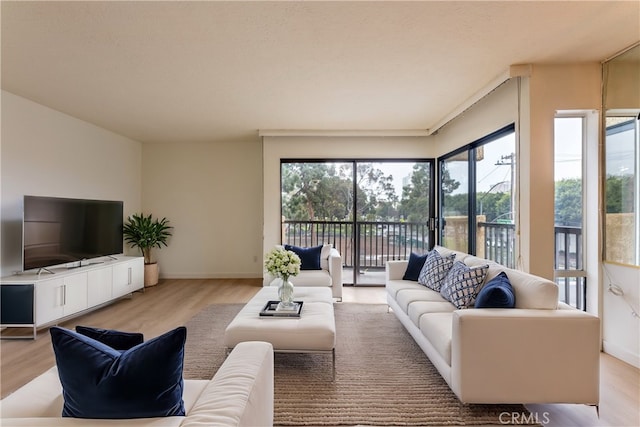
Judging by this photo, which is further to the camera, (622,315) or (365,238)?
(365,238)

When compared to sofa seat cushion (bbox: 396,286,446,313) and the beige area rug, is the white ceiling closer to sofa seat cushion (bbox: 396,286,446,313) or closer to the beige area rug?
sofa seat cushion (bbox: 396,286,446,313)

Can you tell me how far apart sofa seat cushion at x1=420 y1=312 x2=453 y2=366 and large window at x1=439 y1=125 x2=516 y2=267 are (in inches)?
55.8

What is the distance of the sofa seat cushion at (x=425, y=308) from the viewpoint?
95.9 inches

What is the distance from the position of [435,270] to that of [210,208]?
4172 mm

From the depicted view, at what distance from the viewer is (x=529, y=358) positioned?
1749 mm

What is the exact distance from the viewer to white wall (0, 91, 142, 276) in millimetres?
3234

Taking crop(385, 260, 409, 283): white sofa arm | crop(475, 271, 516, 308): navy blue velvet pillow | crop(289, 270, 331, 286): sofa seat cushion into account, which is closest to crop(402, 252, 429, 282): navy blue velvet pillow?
crop(385, 260, 409, 283): white sofa arm

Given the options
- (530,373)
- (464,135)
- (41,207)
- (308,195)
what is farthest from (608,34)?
(41,207)

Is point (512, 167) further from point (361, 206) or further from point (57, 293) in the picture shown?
point (57, 293)

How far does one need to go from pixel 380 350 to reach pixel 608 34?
3.04 m

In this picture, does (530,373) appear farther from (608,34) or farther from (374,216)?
(374,216)

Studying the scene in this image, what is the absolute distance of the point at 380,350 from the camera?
2.66m

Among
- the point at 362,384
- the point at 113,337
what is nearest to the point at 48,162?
the point at 113,337

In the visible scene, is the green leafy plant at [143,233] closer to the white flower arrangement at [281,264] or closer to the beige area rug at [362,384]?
the beige area rug at [362,384]
